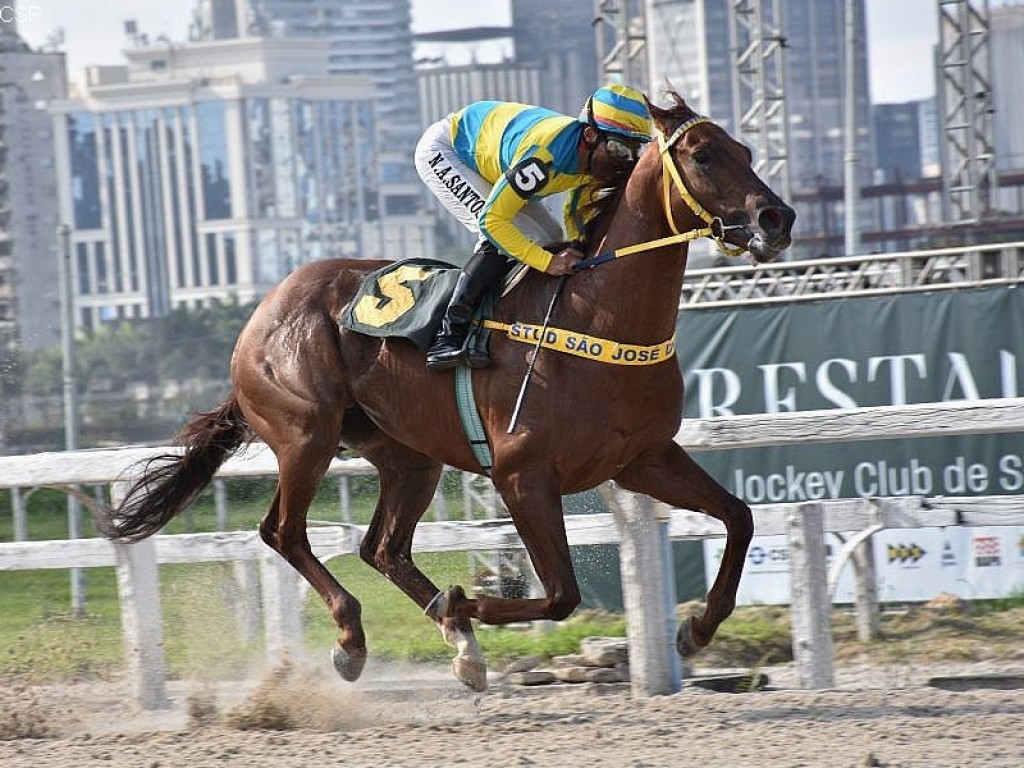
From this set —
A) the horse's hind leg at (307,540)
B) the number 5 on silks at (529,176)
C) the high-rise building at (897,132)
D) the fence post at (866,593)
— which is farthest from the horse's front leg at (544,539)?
the high-rise building at (897,132)

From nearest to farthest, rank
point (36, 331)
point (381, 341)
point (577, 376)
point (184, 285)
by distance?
point (577, 376), point (381, 341), point (36, 331), point (184, 285)

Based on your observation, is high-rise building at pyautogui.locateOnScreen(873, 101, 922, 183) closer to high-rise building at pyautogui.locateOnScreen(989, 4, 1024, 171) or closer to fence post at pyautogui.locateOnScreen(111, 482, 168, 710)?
high-rise building at pyautogui.locateOnScreen(989, 4, 1024, 171)

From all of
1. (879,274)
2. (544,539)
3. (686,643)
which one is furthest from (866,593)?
(879,274)

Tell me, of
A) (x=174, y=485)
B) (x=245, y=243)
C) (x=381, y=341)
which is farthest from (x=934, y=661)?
(x=245, y=243)

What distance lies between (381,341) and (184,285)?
93.0 metres

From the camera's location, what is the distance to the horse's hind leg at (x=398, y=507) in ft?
20.7

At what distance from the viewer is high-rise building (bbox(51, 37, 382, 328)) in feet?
315

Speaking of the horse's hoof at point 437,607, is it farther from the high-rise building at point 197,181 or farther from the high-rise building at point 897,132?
the high-rise building at point 897,132

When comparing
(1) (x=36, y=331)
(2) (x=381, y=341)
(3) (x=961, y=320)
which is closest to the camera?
(2) (x=381, y=341)

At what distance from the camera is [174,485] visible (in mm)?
6539

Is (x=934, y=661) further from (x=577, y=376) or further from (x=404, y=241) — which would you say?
(x=404, y=241)

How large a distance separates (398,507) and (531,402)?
1.12 m

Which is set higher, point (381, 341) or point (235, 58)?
point (235, 58)

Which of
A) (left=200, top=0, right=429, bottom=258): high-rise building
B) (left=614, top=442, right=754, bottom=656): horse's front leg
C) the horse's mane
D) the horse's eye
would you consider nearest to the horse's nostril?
the horse's eye
